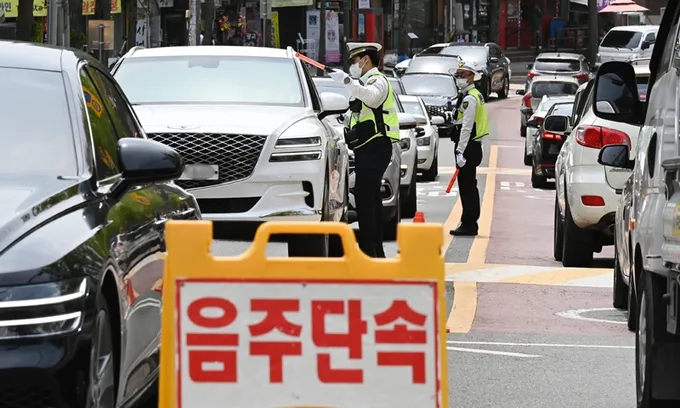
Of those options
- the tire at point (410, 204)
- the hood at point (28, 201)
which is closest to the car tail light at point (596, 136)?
the tire at point (410, 204)

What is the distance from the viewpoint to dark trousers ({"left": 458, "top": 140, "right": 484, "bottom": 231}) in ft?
58.3

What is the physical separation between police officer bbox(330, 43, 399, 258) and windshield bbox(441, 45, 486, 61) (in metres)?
43.4

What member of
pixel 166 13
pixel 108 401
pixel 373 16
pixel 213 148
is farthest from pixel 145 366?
pixel 373 16

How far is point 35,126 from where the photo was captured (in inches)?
250

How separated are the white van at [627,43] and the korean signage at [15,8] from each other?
22925 mm

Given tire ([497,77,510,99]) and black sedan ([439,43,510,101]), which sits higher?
black sedan ([439,43,510,101])

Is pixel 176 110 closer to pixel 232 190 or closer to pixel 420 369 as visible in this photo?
pixel 232 190

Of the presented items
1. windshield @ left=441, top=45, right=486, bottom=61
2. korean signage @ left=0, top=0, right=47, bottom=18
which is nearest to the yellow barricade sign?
korean signage @ left=0, top=0, right=47, bottom=18

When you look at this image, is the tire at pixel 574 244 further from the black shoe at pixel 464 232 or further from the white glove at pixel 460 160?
the white glove at pixel 460 160

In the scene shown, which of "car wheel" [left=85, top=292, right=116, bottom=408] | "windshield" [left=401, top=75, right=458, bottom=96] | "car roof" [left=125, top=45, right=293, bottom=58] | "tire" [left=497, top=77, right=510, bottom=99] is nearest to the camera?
"car wheel" [left=85, top=292, right=116, bottom=408]

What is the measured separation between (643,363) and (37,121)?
2697mm

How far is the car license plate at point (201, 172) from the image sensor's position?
1238 centimetres

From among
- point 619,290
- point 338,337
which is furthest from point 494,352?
point 338,337

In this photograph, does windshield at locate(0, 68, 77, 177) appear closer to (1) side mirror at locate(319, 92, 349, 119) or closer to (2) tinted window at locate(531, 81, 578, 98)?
(1) side mirror at locate(319, 92, 349, 119)
